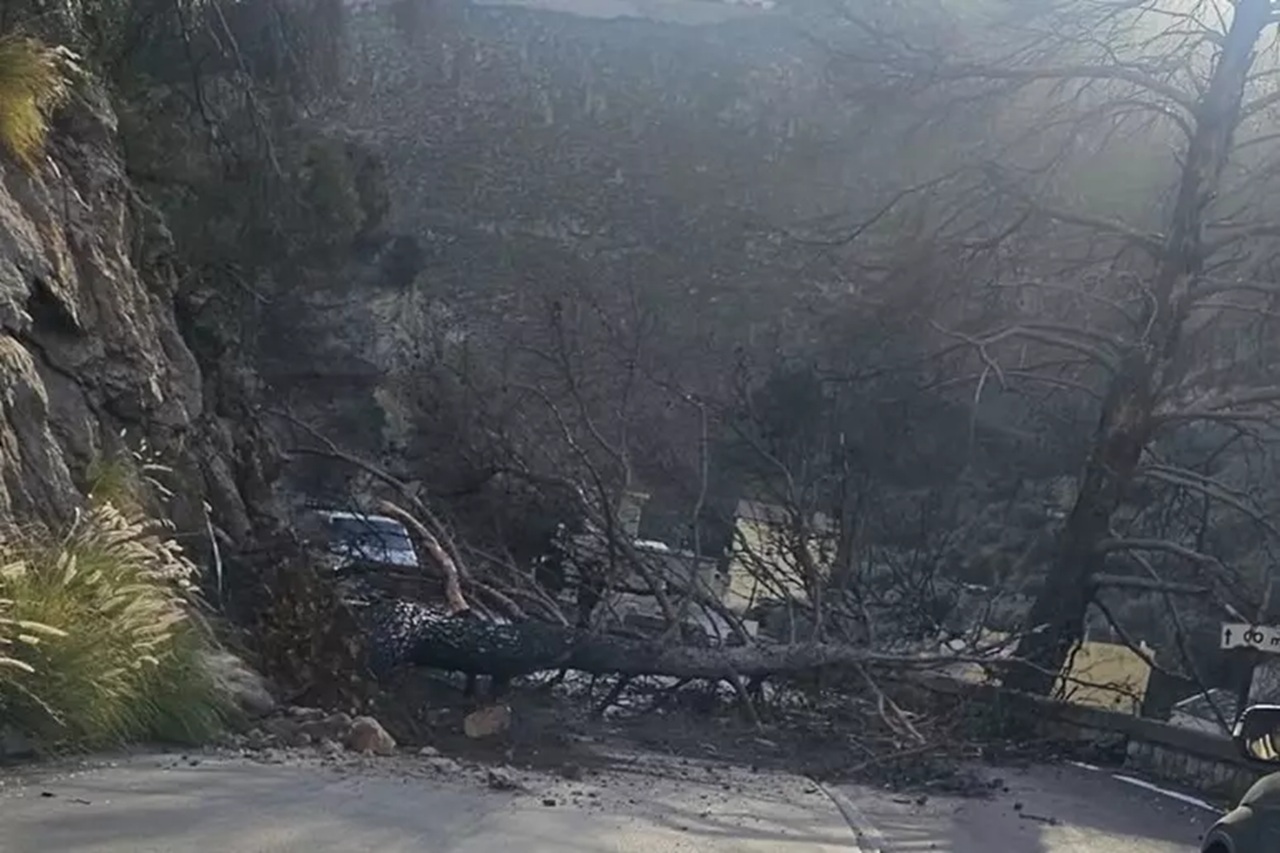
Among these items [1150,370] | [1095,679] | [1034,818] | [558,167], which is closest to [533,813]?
[1034,818]

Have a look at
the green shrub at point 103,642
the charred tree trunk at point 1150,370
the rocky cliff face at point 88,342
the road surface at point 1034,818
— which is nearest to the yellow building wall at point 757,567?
the charred tree trunk at point 1150,370

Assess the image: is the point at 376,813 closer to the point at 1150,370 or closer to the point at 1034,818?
the point at 1034,818

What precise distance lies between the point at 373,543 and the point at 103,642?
24.4 feet

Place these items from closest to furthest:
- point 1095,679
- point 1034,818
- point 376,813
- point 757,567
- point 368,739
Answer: point 376,813 < point 368,739 < point 1034,818 < point 757,567 < point 1095,679

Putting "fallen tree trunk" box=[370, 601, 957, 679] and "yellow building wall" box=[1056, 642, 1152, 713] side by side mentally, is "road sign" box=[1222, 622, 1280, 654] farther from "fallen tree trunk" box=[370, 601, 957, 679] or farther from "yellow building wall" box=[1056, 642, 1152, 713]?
"yellow building wall" box=[1056, 642, 1152, 713]

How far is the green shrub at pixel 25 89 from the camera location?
10.5 meters

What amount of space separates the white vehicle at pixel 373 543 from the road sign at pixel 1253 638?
703cm

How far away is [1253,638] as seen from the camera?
11594mm

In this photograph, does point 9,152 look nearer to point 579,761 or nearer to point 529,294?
point 579,761

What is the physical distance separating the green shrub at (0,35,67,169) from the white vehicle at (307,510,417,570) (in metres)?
5.23

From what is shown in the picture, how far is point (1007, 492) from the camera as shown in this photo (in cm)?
2884

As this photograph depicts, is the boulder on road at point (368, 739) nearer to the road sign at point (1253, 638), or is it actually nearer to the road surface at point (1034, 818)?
the road surface at point (1034, 818)

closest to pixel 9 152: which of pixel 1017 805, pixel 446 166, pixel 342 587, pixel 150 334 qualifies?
pixel 150 334

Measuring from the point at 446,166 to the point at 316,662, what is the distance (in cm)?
3235
